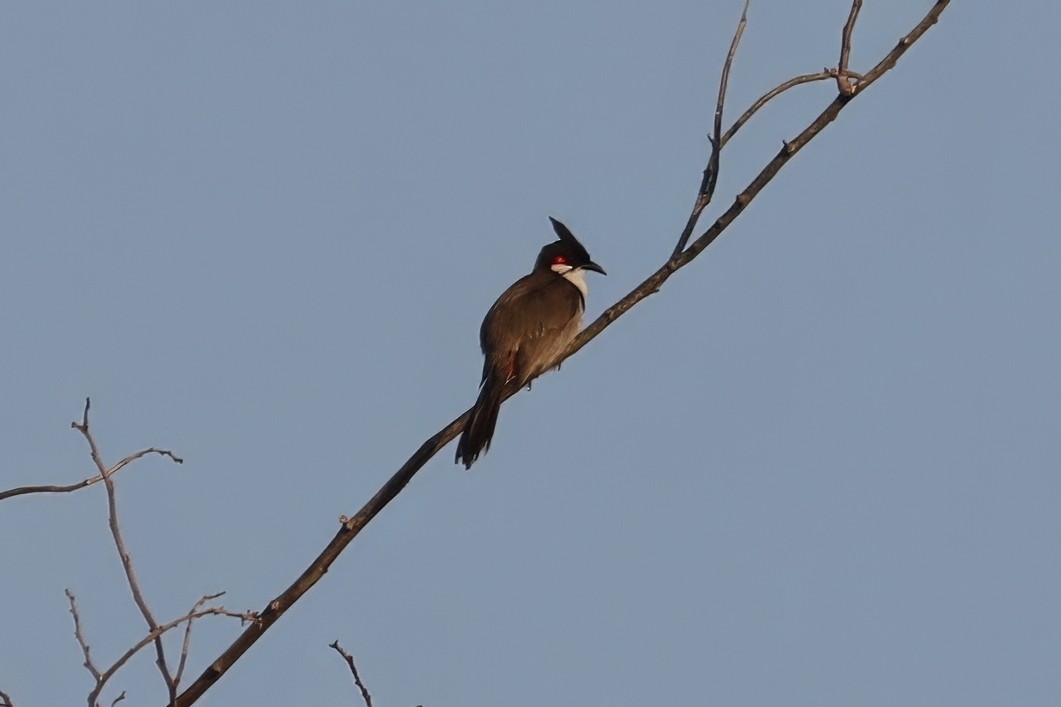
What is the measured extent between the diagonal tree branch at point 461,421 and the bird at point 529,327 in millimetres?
1641

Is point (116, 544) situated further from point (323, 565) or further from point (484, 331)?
point (484, 331)

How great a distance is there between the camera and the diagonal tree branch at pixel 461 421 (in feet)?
12.6

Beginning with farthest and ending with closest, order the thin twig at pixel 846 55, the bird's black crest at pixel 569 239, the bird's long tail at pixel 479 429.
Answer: the bird's black crest at pixel 569 239 < the bird's long tail at pixel 479 429 < the thin twig at pixel 846 55

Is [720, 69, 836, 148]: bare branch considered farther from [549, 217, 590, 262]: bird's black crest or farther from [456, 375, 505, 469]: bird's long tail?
[549, 217, 590, 262]: bird's black crest

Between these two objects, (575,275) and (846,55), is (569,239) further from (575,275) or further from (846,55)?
(846,55)

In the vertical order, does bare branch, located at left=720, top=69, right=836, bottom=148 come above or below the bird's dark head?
below

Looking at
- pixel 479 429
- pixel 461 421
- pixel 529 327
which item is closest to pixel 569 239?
pixel 529 327

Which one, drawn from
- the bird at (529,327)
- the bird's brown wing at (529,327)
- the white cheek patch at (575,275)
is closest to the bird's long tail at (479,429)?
the bird at (529,327)

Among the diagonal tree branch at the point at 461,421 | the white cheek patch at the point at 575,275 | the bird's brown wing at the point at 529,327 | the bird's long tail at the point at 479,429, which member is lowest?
the diagonal tree branch at the point at 461,421

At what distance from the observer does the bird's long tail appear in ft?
20.1

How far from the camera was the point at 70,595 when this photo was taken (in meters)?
3.93

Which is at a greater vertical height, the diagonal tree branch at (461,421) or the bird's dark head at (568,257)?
the bird's dark head at (568,257)

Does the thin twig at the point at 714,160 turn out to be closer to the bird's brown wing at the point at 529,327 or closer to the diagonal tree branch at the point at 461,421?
the diagonal tree branch at the point at 461,421

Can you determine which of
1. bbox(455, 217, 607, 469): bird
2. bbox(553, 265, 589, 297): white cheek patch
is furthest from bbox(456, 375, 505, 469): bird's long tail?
bbox(553, 265, 589, 297): white cheek patch
